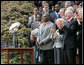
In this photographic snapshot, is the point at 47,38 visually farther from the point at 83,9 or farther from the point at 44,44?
the point at 83,9

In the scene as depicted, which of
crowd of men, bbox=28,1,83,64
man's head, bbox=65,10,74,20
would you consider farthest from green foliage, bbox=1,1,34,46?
man's head, bbox=65,10,74,20

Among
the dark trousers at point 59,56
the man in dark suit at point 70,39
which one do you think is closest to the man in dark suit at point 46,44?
the dark trousers at point 59,56

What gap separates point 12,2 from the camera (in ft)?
44.6

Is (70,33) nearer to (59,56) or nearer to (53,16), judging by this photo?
(59,56)

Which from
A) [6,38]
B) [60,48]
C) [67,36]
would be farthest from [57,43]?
[6,38]

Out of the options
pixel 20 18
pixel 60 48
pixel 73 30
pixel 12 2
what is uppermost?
pixel 12 2

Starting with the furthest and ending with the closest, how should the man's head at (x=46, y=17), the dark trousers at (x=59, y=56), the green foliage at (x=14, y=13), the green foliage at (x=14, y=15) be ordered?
1. the green foliage at (x=14, y=13)
2. the green foliage at (x=14, y=15)
3. the man's head at (x=46, y=17)
4. the dark trousers at (x=59, y=56)

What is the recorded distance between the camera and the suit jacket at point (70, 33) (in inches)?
212

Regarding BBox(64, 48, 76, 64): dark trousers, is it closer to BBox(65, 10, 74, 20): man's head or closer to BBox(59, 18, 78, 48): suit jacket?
BBox(59, 18, 78, 48): suit jacket

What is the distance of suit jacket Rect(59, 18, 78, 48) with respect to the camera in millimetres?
5387

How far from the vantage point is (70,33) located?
17.9ft

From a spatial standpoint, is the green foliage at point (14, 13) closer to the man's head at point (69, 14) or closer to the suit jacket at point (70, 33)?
the man's head at point (69, 14)

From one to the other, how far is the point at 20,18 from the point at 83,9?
805cm

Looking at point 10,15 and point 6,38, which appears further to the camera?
point 10,15
